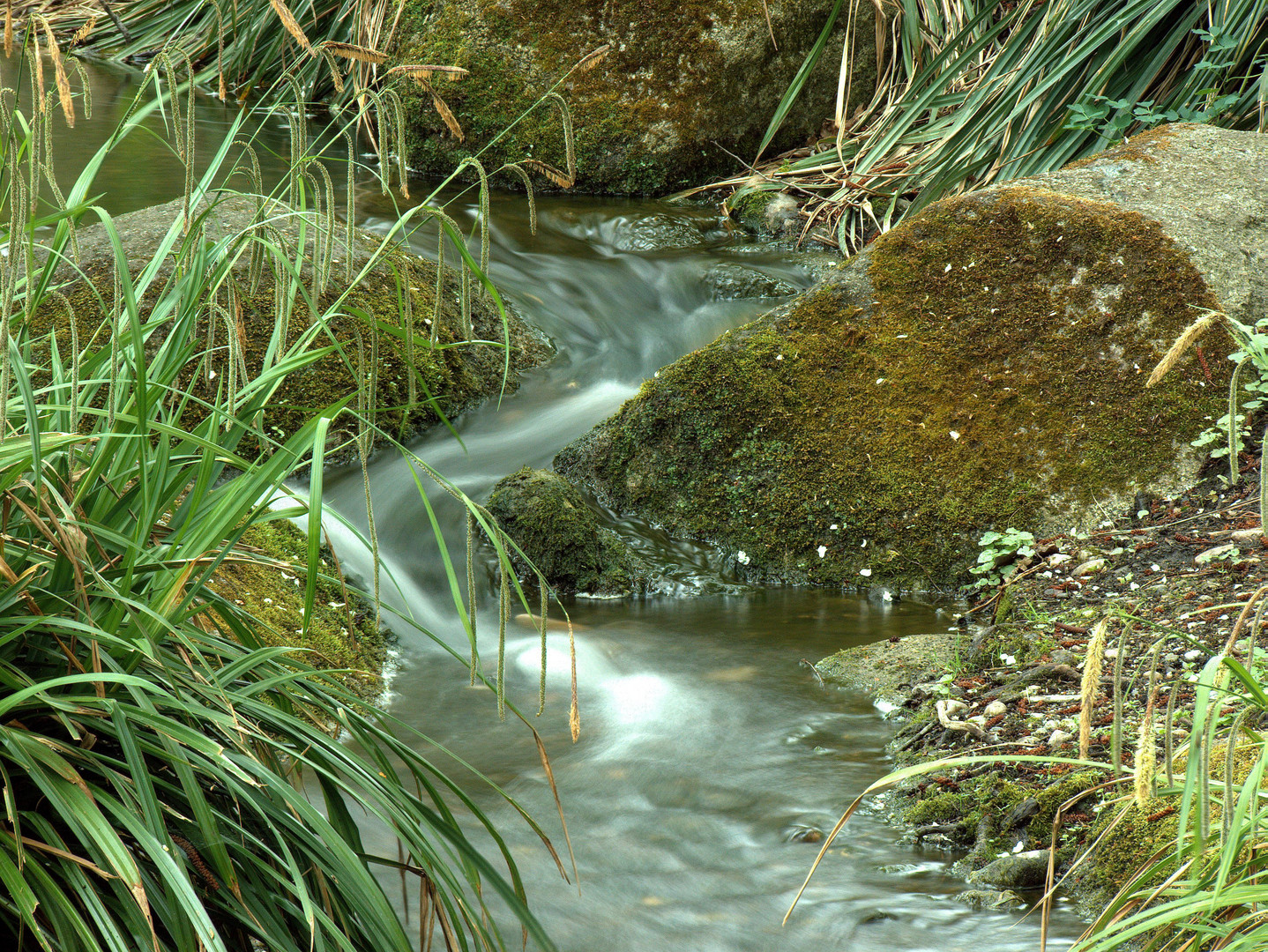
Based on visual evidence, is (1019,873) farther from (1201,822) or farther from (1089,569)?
(1089,569)

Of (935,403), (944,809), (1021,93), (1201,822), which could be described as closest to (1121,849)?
(944,809)

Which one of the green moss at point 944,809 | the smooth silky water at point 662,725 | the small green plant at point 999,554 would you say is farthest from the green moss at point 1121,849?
the small green plant at point 999,554

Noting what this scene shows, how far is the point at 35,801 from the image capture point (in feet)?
4.84

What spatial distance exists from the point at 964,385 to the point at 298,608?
2.51 m

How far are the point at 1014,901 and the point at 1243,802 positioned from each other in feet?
3.68

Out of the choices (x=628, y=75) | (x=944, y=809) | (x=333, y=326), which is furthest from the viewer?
(x=628, y=75)

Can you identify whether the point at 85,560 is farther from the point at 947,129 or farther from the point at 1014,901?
the point at 947,129

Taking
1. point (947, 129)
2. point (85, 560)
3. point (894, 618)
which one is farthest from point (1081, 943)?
point (947, 129)

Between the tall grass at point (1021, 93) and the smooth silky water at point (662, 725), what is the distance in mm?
1196

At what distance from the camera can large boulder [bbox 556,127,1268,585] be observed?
3.86 m

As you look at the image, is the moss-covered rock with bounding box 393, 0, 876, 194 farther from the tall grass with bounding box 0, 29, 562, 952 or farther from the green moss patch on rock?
the tall grass with bounding box 0, 29, 562, 952

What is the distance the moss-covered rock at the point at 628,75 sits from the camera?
7.26 metres

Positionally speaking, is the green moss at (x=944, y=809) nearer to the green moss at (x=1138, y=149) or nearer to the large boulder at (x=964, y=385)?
the large boulder at (x=964, y=385)

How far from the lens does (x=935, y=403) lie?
407cm
